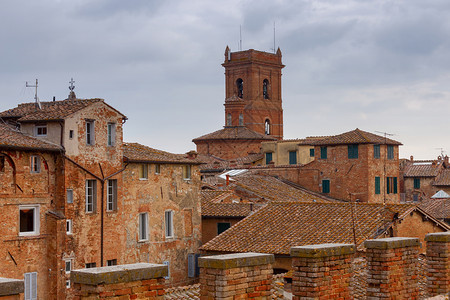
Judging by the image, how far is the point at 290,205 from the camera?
29.9m

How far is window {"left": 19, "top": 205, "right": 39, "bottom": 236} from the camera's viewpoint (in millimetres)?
25344

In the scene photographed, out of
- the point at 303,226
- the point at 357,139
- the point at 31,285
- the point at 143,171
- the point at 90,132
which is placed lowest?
the point at 31,285

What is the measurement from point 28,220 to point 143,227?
21.3ft

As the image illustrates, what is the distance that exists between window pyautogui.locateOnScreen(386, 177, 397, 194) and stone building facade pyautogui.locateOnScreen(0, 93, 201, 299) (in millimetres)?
19994

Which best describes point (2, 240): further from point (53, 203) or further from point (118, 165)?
point (118, 165)

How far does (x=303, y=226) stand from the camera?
1081 inches

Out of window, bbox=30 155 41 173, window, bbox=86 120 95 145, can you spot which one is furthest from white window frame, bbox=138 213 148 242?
window, bbox=30 155 41 173

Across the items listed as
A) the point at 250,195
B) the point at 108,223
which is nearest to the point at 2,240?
the point at 108,223

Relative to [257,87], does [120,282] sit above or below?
below

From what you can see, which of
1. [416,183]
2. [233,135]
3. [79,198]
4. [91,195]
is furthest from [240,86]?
[79,198]

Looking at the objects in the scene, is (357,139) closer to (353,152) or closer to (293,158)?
(353,152)

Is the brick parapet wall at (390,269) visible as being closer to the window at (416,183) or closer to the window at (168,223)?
the window at (168,223)

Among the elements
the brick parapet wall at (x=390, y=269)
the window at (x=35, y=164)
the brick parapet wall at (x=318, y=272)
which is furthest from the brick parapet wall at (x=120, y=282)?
the window at (x=35, y=164)

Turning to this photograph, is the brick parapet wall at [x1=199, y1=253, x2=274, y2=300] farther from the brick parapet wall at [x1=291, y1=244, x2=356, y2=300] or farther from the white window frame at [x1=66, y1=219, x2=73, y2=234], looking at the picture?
the white window frame at [x1=66, y1=219, x2=73, y2=234]
